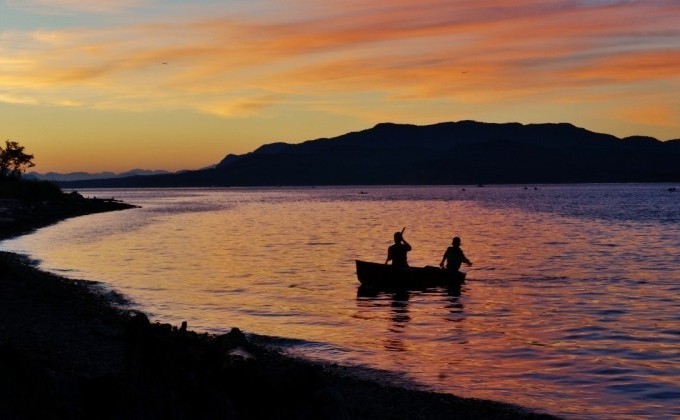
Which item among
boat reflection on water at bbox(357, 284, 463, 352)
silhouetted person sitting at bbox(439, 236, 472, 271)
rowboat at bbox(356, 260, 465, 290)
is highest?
silhouetted person sitting at bbox(439, 236, 472, 271)

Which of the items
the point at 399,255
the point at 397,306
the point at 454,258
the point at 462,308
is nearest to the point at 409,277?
the point at 399,255

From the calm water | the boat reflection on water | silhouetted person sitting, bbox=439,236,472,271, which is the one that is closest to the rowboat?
the boat reflection on water

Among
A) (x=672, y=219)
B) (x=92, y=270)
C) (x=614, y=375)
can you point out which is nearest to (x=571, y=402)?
(x=614, y=375)

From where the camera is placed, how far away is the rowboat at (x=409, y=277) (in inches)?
1127

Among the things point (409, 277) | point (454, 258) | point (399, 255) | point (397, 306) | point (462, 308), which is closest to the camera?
point (462, 308)

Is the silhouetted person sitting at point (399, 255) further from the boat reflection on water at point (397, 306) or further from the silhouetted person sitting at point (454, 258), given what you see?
the silhouetted person sitting at point (454, 258)

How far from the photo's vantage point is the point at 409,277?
28.6 metres

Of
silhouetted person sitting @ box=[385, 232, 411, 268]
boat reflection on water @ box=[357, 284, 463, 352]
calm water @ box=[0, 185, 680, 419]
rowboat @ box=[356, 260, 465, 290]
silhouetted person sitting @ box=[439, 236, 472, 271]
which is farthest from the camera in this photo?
silhouetted person sitting @ box=[439, 236, 472, 271]

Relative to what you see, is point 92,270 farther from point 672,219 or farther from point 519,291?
point 672,219

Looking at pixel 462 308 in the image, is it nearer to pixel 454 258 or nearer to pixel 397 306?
pixel 397 306

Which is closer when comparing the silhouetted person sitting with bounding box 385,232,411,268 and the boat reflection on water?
the boat reflection on water

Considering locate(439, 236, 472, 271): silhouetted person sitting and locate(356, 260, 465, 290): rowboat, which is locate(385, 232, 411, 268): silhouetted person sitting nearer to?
locate(356, 260, 465, 290): rowboat

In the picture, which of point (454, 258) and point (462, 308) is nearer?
point (462, 308)

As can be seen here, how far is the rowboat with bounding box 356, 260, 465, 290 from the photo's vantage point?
1127 inches
